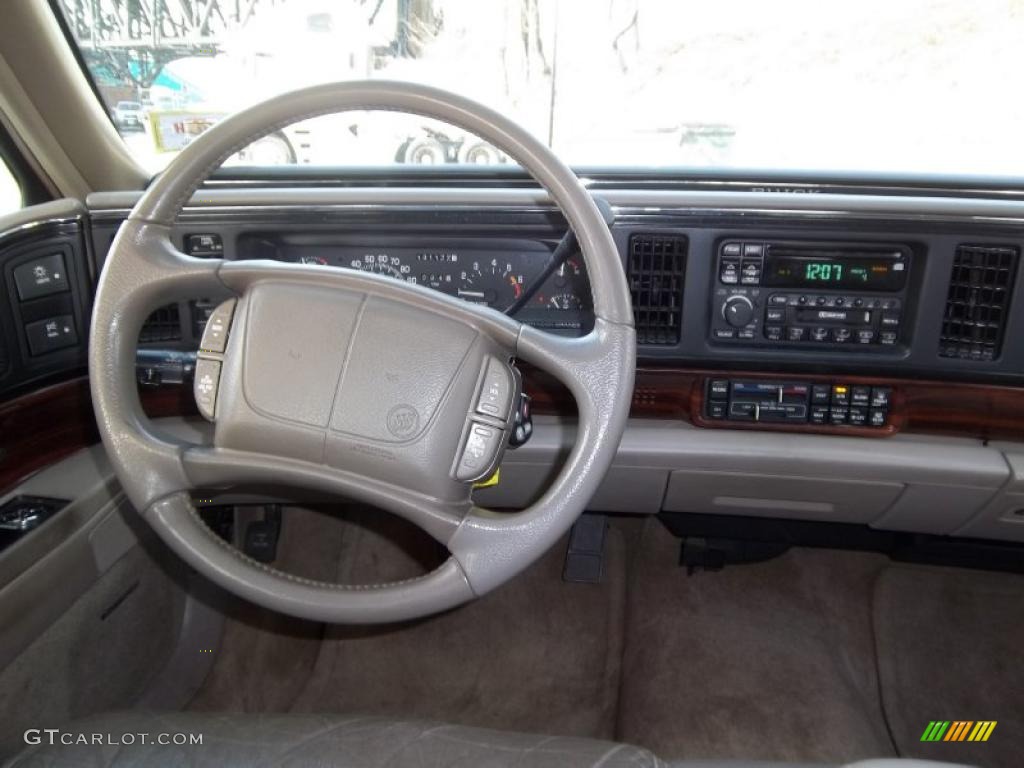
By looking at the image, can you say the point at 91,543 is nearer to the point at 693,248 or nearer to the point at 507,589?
the point at 507,589

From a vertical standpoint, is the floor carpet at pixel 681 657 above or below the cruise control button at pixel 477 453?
below

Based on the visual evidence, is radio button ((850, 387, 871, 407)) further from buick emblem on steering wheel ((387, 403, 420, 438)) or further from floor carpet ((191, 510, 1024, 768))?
buick emblem on steering wheel ((387, 403, 420, 438))

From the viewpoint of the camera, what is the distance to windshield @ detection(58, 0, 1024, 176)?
1.68 m

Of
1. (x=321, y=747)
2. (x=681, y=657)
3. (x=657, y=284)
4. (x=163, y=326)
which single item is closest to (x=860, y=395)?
(x=657, y=284)

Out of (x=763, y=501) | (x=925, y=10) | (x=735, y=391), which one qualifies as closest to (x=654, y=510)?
(x=763, y=501)

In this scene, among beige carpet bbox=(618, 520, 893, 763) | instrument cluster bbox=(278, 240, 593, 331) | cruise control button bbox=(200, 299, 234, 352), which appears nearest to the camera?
cruise control button bbox=(200, 299, 234, 352)

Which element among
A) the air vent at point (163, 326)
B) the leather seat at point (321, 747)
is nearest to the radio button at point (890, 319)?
the leather seat at point (321, 747)

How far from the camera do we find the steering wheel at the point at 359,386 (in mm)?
1124

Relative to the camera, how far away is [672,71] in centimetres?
171

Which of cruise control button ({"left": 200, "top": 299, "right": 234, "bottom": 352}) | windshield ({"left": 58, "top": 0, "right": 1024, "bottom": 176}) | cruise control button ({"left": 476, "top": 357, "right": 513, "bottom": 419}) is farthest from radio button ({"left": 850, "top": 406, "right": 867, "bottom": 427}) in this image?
cruise control button ({"left": 200, "top": 299, "right": 234, "bottom": 352})

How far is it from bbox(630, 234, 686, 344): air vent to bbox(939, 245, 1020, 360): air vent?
21.0 inches

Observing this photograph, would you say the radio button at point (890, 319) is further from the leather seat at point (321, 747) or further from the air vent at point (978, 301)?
the leather seat at point (321, 747)

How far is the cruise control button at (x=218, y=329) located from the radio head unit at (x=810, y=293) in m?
0.96

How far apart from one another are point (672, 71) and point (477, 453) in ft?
3.24
